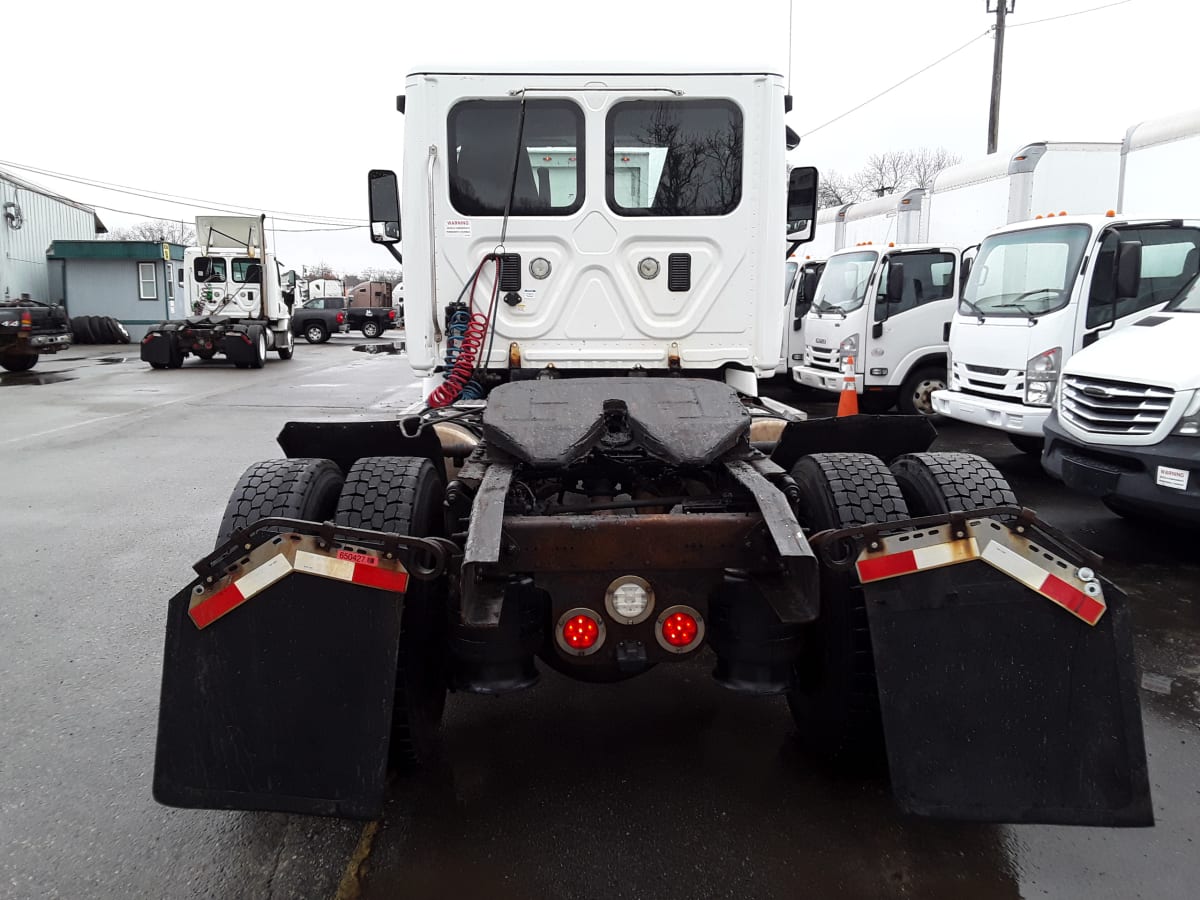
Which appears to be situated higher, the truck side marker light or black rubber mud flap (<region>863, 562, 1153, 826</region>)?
the truck side marker light

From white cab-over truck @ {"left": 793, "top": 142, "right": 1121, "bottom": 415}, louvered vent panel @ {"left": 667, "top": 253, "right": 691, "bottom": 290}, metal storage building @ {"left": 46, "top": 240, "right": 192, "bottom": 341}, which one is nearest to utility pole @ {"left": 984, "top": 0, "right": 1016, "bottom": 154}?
white cab-over truck @ {"left": 793, "top": 142, "right": 1121, "bottom": 415}

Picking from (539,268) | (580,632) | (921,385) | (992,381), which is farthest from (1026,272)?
(580,632)

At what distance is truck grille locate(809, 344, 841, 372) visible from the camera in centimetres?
1219

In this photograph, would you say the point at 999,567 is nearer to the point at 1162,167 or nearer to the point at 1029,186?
the point at 1162,167

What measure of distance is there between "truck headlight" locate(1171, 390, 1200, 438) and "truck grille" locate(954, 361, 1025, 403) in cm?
269

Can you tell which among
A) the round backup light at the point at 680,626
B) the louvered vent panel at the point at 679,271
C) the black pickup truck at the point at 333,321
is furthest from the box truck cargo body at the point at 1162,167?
the black pickup truck at the point at 333,321

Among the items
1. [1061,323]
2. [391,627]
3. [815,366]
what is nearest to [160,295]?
[815,366]

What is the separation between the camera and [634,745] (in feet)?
11.3

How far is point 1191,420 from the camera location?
17.7ft

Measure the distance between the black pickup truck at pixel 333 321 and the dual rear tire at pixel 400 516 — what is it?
34114 mm

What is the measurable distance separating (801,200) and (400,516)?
3.40m

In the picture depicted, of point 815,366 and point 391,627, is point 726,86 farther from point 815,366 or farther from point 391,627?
point 815,366

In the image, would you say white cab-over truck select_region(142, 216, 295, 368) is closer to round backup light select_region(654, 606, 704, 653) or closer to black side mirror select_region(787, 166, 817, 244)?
black side mirror select_region(787, 166, 817, 244)

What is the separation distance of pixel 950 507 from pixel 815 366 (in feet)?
34.2
